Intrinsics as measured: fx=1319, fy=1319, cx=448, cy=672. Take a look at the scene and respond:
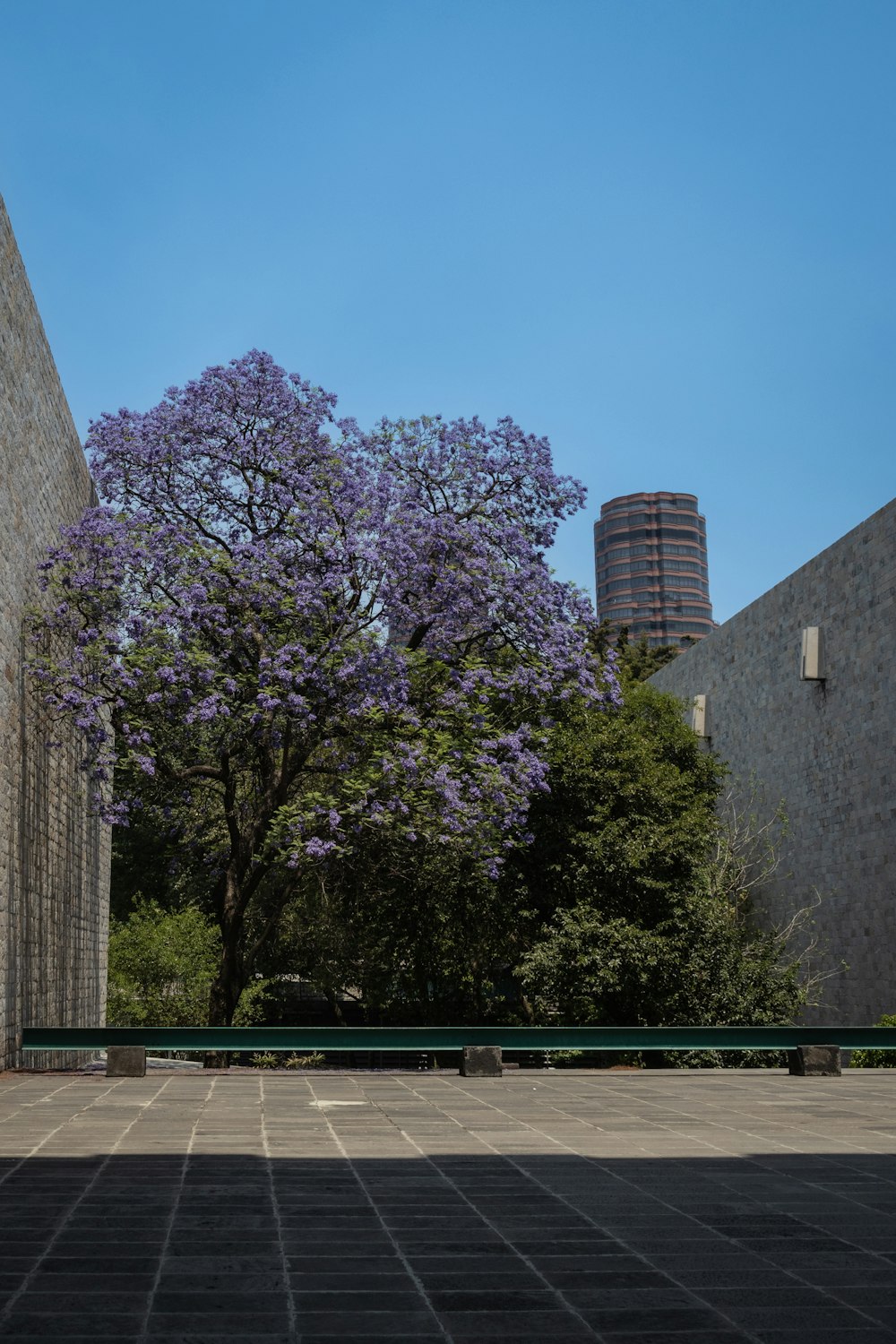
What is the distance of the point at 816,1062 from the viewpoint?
1124cm

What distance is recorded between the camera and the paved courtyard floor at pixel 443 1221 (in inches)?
143

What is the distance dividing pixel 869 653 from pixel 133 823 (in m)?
16.3

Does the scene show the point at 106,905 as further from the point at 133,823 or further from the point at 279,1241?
the point at 279,1241

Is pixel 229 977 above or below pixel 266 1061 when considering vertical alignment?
above

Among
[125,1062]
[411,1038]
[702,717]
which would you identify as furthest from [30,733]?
[702,717]

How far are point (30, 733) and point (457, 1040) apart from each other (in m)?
4.63

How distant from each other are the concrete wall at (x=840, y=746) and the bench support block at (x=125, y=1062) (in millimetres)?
10540

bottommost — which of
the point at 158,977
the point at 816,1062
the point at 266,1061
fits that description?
the point at 266,1061

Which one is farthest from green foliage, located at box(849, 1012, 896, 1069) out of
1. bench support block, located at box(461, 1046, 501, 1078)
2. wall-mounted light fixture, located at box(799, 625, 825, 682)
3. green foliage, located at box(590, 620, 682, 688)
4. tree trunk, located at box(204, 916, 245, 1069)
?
green foliage, located at box(590, 620, 682, 688)

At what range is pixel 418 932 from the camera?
18.6 m

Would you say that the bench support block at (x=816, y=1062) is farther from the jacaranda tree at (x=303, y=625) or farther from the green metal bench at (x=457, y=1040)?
the jacaranda tree at (x=303, y=625)

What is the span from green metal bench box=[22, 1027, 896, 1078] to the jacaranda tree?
2868 millimetres

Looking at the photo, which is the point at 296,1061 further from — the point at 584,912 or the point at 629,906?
the point at 629,906

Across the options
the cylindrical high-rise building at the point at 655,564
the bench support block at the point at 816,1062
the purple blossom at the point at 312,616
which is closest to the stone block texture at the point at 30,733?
the purple blossom at the point at 312,616
